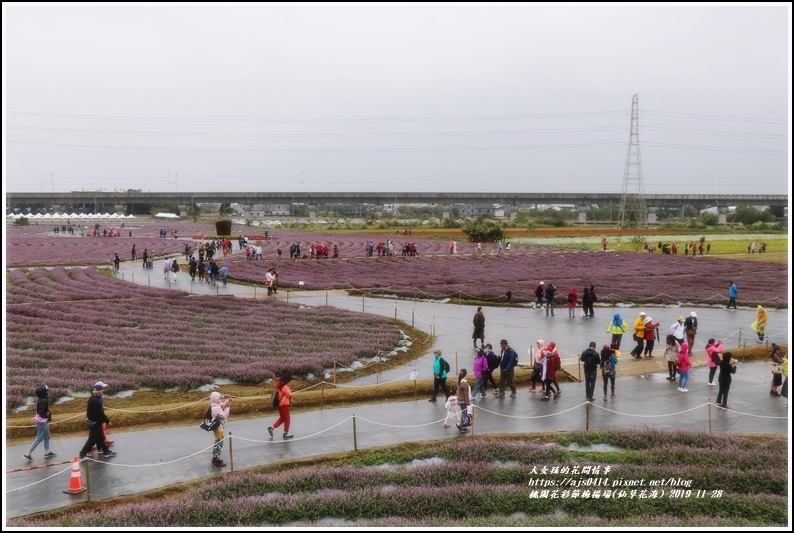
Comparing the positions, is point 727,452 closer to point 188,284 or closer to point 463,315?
point 463,315

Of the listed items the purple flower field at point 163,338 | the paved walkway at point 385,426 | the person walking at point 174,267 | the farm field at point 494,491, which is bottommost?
the paved walkway at point 385,426

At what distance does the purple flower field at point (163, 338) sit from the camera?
826 inches

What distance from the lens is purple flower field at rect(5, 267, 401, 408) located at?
2098cm

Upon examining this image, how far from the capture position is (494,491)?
12219 millimetres

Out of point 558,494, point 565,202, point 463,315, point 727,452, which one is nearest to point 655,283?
point 463,315

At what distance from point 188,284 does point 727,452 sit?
123 ft

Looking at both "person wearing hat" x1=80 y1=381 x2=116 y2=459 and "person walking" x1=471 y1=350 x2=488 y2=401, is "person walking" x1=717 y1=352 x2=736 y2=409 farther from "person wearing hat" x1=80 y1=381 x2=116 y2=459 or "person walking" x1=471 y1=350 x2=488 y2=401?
"person wearing hat" x1=80 y1=381 x2=116 y2=459

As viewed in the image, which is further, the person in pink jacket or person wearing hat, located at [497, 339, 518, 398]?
the person in pink jacket

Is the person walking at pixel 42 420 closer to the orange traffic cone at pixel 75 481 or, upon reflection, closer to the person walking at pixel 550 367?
the orange traffic cone at pixel 75 481

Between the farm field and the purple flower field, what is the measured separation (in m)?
8.27

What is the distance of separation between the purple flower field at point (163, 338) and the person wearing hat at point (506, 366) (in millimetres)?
6067

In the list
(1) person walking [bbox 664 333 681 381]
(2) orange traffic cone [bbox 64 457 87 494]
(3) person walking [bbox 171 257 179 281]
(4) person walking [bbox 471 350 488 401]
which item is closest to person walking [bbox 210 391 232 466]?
(2) orange traffic cone [bbox 64 457 87 494]

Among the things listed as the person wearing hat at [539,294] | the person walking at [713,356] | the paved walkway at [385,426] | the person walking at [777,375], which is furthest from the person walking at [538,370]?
the person wearing hat at [539,294]

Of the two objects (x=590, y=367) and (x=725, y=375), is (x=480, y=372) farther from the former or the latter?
(x=725, y=375)
